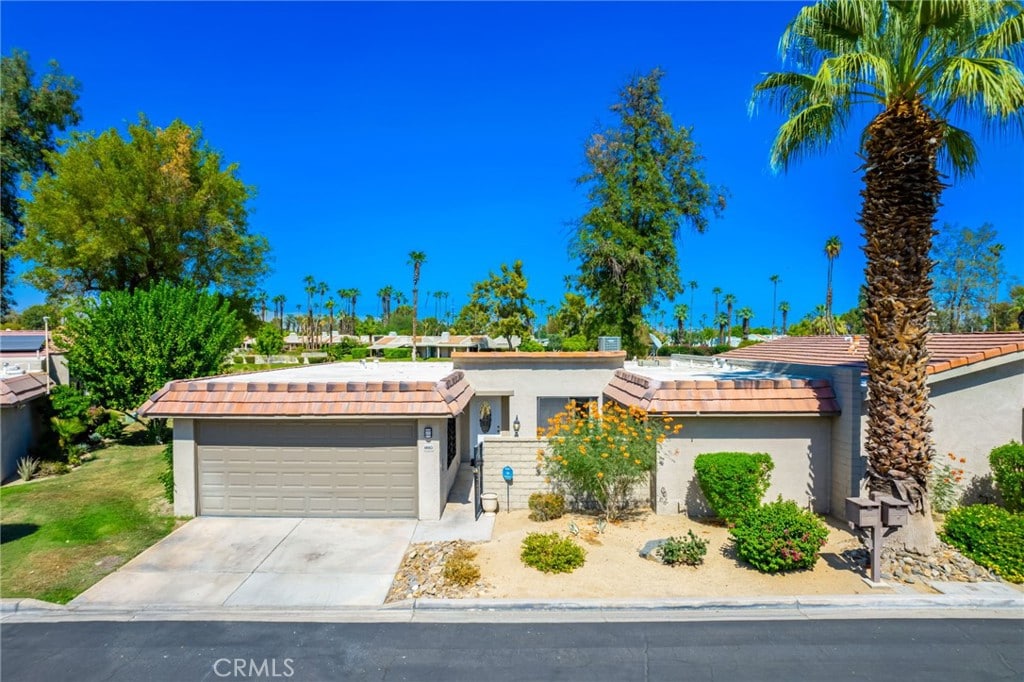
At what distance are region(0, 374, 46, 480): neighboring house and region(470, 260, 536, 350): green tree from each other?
29.1 m

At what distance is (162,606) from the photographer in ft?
26.5

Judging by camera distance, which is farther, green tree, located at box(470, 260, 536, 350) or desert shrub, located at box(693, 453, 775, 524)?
green tree, located at box(470, 260, 536, 350)

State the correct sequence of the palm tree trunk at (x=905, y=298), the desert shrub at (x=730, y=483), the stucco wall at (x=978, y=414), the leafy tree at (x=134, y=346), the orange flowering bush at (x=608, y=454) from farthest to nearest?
the leafy tree at (x=134, y=346), the stucco wall at (x=978, y=414), the orange flowering bush at (x=608, y=454), the desert shrub at (x=730, y=483), the palm tree trunk at (x=905, y=298)

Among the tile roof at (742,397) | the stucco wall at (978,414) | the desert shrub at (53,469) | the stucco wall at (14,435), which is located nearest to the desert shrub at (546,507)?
the tile roof at (742,397)

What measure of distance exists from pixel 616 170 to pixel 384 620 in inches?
1109

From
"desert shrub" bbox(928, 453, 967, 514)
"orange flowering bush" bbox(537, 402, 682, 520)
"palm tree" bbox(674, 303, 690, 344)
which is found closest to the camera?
"desert shrub" bbox(928, 453, 967, 514)

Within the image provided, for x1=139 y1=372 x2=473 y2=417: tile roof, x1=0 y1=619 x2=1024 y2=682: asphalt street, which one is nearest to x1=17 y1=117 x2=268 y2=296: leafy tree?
x1=139 y1=372 x2=473 y2=417: tile roof

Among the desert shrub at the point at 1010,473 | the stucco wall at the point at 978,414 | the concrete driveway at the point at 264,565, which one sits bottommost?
the concrete driveway at the point at 264,565

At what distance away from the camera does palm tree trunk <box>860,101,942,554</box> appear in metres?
9.12

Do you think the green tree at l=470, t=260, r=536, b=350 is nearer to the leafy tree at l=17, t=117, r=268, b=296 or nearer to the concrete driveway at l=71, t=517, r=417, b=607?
the leafy tree at l=17, t=117, r=268, b=296

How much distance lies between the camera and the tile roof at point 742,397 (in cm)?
1162

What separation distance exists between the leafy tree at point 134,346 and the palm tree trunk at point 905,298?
20.4 m

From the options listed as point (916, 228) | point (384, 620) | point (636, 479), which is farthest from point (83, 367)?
point (916, 228)

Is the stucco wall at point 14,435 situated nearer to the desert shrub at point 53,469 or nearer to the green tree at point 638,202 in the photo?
the desert shrub at point 53,469
